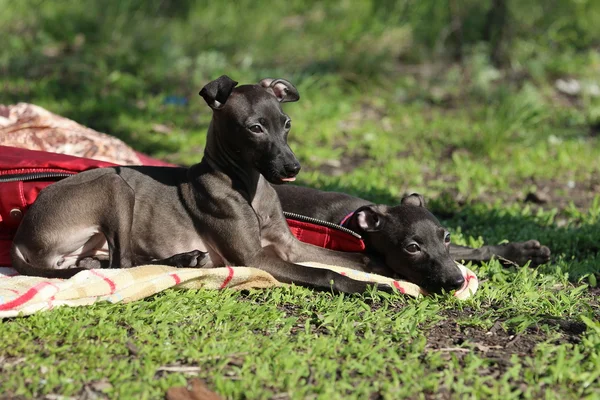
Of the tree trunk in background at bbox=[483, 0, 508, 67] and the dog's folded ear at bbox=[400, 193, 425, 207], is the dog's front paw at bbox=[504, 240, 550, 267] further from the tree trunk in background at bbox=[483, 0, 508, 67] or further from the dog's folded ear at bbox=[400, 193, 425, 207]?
the tree trunk in background at bbox=[483, 0, 508, 67]

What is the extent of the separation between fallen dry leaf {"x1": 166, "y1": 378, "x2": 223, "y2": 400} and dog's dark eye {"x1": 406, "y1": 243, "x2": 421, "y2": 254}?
204cm

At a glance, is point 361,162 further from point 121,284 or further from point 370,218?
point 121,284

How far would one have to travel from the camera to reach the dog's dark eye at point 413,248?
506cm

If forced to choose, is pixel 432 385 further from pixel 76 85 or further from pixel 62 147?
pixel 76 85

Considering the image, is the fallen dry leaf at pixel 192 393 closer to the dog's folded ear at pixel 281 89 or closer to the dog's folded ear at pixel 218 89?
the dog's folded ear at pixel 218 89

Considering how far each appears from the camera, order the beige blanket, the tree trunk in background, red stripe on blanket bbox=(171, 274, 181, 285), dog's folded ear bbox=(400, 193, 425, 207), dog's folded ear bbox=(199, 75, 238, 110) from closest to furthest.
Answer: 1. the beige blanket
2. red stripe on blanket bbox=(171, 274, 181, 285)
3. dog's folded ear bbox=(199, 75, 238, 110)
4. dog's folded ear bbox=(400, 193, 425, 207)
5. the tree trunk in background

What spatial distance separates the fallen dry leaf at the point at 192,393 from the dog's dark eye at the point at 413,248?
204 cm

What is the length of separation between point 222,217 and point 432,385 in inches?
78.3

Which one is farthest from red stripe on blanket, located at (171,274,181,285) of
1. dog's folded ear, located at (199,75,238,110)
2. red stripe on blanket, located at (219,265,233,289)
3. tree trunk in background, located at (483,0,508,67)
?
tree trunk in background, located at (483,0,508,67)

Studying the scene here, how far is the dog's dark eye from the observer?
5.06 meters

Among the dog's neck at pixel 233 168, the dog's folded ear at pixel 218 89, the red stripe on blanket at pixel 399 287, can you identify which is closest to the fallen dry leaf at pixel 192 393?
the red stripe on blanket at pixel 399 287

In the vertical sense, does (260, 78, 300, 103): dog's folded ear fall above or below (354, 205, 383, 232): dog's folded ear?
above

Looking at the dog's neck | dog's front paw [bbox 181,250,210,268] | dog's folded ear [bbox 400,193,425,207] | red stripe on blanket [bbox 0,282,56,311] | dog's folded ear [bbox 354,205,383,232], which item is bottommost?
dog's front paw [bbox 181,250,210,268]

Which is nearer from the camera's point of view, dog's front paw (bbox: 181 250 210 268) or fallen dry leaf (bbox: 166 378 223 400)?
fallen dry leaf (bbox: 166 378 223 400)
